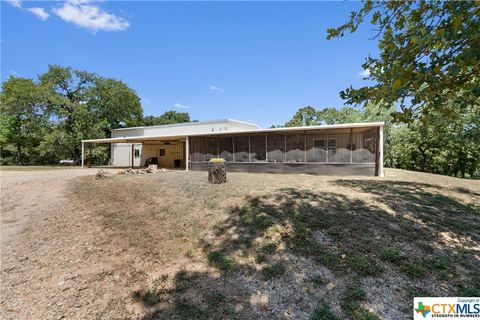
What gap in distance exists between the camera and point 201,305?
278cm

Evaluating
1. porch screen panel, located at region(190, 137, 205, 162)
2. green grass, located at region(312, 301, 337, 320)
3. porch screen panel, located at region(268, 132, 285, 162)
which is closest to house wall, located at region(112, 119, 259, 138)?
porch screen panel, located at region(190, 137, 205, 162)

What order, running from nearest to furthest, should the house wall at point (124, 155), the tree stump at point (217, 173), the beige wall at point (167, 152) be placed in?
the tree stump at point (217, 173), the beige wall at point (167, 152), the house wall at point (124, 155)

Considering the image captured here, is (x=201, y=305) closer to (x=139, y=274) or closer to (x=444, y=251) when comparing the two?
(x=139, y=274)

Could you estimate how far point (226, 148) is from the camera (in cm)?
1472

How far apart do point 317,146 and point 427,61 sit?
10315mm

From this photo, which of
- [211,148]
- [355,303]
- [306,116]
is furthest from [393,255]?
[306,116]

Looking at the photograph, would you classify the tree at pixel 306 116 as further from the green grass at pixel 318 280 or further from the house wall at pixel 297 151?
the green grass at pixel 318 280

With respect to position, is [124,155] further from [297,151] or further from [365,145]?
[365,145]

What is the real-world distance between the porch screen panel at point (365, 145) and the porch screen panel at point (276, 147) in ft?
11.5

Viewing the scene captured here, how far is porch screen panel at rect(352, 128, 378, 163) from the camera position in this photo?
1131 cm

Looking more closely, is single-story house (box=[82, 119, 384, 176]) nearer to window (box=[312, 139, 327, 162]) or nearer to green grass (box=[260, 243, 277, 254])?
→ window (box=[312, 139, 327, 162])

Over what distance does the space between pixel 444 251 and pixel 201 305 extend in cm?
368

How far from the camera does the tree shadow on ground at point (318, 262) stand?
273 cm

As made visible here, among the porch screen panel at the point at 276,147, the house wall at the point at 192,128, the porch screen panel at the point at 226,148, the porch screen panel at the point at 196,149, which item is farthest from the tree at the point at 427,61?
the house wall at the point at 192,128
